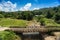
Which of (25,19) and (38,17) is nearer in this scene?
(25,19)

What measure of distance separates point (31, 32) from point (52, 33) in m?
2.69

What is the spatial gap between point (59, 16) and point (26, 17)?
20.9 feet

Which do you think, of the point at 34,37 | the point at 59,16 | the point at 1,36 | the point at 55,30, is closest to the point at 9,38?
the point at 1,36

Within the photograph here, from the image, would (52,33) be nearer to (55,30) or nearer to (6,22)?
(55,30)

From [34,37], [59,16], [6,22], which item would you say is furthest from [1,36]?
[59,16]

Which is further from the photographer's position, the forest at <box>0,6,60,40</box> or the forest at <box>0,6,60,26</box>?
the forest at <box>0,6,60,26</box>

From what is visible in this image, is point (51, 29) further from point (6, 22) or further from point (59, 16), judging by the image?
point (59, 16)

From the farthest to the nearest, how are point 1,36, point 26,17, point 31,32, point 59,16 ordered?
point 26,17 → point 59,16 → point 31,32 → point 1,36

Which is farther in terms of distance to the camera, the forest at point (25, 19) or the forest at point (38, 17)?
the forest at point (38, 17)

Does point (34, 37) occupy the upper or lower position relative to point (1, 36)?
lower

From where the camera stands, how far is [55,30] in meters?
20.2

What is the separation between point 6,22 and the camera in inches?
1121

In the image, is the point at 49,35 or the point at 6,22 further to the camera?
the point at 6,22

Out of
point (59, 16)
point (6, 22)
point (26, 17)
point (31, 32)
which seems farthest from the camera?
point (26, 17)
